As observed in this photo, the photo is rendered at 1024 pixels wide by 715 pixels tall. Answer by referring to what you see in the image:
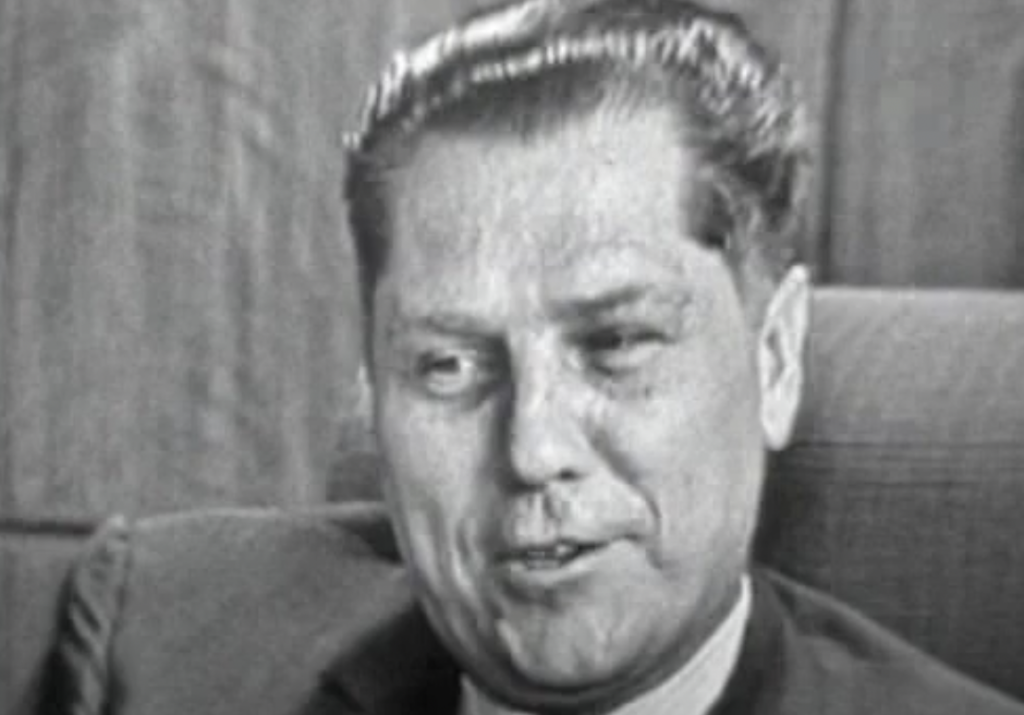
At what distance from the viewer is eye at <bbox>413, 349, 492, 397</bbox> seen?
0.85 meters

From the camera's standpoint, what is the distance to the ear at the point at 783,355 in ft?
2.85

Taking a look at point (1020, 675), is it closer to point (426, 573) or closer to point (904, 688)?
point (904, 688)

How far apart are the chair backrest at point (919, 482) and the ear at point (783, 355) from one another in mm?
11

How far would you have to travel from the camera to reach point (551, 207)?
85 cm

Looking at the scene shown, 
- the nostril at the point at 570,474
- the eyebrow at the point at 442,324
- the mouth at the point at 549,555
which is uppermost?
the eyebrow at the point at 442,324

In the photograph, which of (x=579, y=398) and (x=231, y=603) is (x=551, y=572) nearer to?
(x=579, y=398)

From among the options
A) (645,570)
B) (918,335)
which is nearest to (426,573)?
(645,570)

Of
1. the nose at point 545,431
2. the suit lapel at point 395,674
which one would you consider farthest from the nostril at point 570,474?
the suit lapel at point 395,674

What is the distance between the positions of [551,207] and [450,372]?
7cm

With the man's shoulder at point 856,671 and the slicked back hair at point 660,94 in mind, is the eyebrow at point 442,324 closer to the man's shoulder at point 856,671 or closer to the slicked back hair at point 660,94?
the slicked back hair at point 660,94

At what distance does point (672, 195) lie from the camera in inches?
33.0

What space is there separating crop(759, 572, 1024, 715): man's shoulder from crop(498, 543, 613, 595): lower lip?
8cm

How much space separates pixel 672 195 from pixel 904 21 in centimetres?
17

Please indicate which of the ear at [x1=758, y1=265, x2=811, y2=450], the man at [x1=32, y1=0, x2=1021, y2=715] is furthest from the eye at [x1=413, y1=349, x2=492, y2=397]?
the ear at [x1=758, y1=265, x2=811, y2=450]
